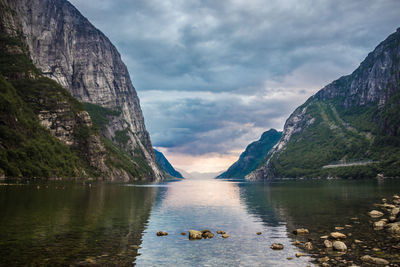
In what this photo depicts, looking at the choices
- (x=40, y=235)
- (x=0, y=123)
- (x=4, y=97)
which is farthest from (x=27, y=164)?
(x=40, y=235)

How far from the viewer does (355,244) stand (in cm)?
2861

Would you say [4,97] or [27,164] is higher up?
[4,97]

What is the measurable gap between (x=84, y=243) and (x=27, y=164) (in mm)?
157308

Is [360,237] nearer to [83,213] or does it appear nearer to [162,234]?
[162,234]

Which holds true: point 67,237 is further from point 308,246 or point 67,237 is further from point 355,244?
point 355,244

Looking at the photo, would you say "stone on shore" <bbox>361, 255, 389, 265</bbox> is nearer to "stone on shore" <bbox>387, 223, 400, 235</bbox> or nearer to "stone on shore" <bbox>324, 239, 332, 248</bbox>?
"stone on shore" <bbox>324, 239, 332, 248</bbox>

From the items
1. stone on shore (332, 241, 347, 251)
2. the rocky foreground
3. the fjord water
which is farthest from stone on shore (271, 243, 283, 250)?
stone on shore (332, 241, 347, 251)

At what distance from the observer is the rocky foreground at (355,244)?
76.2 ft

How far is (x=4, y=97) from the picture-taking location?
599ft

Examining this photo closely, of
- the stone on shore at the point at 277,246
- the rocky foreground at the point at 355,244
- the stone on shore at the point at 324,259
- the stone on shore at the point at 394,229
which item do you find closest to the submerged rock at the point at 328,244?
the rocky foreground at the point at 355,244

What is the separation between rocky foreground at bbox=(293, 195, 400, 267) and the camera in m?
23.2

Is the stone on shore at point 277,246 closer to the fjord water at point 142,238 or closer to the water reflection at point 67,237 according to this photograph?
the fjord water at point 142,238

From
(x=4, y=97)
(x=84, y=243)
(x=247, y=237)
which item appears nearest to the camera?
(x=84, y=243)

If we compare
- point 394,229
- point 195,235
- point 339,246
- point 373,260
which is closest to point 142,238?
point 195,235
